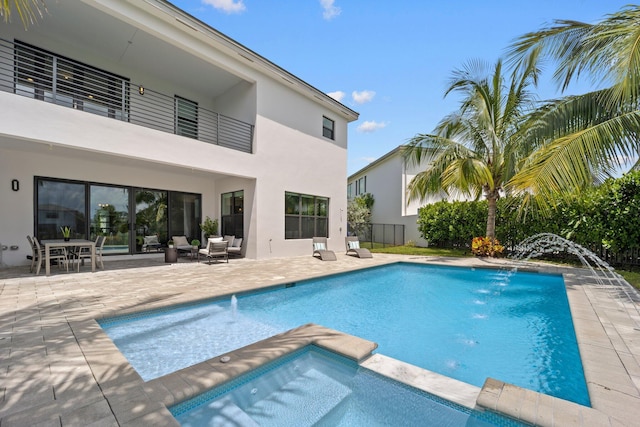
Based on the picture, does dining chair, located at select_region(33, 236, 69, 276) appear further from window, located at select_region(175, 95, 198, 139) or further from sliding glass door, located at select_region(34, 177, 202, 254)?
window, located at select_region(175, 95, 198, 139)

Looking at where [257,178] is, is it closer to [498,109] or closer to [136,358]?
[136,358]

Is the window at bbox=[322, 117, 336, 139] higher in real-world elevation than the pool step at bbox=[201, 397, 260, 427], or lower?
higher

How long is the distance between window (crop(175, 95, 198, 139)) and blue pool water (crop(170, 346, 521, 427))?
1196 centimetres

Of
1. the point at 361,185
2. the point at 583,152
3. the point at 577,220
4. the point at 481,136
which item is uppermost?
the point at 481,136

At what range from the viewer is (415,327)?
5.66m

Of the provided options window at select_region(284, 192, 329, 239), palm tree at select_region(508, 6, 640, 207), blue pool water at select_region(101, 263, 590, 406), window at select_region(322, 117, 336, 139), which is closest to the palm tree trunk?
blue pool water at select_region(101, 263, 590, 406)

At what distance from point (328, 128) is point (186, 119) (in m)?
7.07

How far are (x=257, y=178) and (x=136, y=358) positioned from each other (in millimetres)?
8477

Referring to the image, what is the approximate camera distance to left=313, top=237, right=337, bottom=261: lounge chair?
41.1 ft

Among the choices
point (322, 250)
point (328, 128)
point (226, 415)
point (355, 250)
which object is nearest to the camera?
point (226, 415)

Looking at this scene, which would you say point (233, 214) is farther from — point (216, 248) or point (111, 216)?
point (111, 216)

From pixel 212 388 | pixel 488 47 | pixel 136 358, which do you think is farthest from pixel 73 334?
pixel 488 47

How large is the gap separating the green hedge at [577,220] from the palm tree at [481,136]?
1.53 metres

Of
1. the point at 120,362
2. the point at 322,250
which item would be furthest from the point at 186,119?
the point at 120,362
